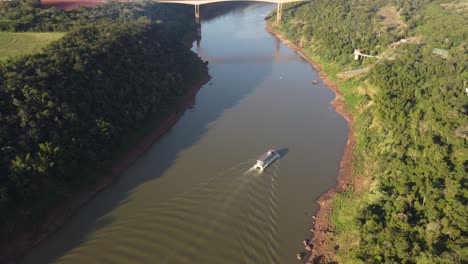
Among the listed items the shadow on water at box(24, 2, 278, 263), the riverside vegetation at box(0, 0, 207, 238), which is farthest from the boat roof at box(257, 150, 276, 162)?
the riverside vegetation at box(0, 0, 207, 238)

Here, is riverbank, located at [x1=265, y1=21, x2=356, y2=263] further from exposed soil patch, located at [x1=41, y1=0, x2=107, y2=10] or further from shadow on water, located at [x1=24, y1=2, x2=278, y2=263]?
exposed soil patch, located at [x1=41, y1=0, x2=107, y2=10]

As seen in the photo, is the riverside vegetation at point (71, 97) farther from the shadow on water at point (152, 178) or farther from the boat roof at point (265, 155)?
the boat roof at point (265, 155)

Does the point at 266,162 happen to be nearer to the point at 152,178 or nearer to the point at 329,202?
the point at 329,202

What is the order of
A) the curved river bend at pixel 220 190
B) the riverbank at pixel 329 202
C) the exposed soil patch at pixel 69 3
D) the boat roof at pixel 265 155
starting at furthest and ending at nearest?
1. the exposed soil patch at pixel 69 3
2. the boat roof at pixel 265 155
3. the riverbank at pixel 329 202
4. the curved river bend at pixel 220 190

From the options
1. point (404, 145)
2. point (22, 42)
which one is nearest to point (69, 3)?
point (22, 42)

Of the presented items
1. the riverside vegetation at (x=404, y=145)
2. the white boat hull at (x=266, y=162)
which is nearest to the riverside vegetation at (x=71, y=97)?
the white boat hull at (x=266, y=162)

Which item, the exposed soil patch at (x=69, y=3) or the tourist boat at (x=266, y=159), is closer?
the tourist boat at (x=266, y=159)
